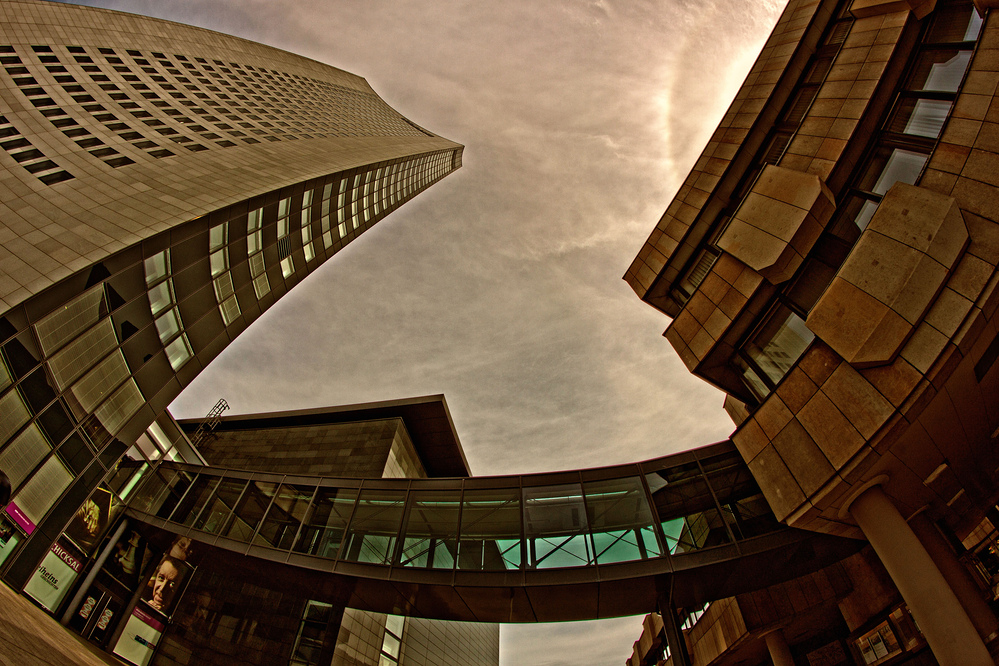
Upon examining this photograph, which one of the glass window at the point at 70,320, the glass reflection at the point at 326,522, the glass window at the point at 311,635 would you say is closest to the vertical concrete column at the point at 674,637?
the glass reflection at the point at 326,522

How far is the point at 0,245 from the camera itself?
47.1ft

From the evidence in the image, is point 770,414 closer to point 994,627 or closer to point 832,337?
point 832,337

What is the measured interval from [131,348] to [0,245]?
499cm

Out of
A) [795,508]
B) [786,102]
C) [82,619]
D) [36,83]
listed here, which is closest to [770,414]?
[795,508]

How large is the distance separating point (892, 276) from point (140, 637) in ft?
111

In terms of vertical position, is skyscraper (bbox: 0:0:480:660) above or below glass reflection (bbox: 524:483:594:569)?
above

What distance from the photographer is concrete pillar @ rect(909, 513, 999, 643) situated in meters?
10.6

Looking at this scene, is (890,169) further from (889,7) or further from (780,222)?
(889,7)

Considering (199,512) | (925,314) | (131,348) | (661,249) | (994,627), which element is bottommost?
(994,627)

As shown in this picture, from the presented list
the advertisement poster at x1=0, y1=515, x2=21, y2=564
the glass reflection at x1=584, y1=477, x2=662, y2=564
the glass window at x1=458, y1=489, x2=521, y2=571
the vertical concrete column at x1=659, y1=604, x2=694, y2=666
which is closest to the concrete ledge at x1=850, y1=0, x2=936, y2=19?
the glass reflection at x1=584, y1=477, x2=662, y2=564

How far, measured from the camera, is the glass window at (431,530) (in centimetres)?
1545

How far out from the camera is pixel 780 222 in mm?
13742

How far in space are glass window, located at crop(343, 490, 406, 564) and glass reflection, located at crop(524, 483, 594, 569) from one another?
5323mm

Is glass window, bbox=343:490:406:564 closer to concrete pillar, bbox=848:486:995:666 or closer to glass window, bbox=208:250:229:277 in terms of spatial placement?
glass window, bbox=208:250:229:277
